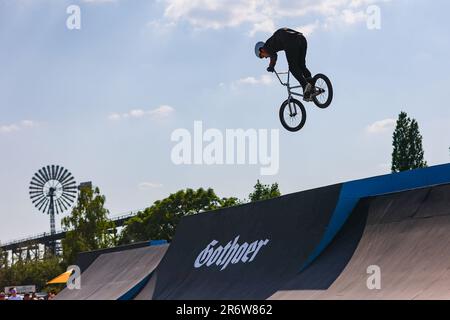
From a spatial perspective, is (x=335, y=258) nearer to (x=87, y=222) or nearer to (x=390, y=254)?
(x=390, y=254)

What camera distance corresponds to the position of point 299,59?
15.9 metres

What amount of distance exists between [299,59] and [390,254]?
5.35 meters

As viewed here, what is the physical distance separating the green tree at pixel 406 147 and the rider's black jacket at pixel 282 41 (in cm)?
5853

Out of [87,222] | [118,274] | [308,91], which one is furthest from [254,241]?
[87,222]

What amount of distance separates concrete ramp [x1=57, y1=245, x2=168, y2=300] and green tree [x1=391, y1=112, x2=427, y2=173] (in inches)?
1659

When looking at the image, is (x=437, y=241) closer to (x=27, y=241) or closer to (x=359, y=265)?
(x=359, y=265)

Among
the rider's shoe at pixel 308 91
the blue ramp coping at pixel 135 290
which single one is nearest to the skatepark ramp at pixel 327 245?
the blue ramp coping at pixel 135 290

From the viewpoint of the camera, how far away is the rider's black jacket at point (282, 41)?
51.1 ft

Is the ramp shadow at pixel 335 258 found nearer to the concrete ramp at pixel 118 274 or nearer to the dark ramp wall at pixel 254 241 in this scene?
the dark ramp wall at pixel 254 241

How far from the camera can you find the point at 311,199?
22.2 meters

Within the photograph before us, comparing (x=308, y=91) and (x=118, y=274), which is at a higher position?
(x=308, y=91)

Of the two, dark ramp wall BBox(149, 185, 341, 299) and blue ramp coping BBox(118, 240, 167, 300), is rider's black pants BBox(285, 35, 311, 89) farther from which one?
blue ramp coping BBox(118, 240, 167, 300)

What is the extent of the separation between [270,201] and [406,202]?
6.27 m
